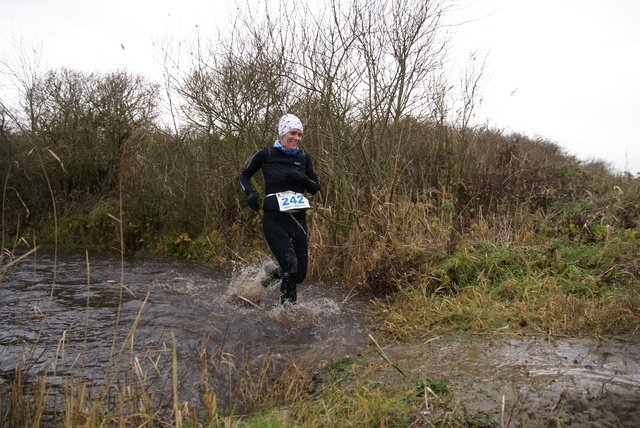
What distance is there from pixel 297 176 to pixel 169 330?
214 centimetres

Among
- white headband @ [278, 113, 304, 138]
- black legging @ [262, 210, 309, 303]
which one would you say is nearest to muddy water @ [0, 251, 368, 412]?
black legging @ [262, 210, 309, 303]

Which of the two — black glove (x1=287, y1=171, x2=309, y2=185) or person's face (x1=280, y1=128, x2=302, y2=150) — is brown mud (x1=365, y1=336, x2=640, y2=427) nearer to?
black glove (x1=287, y1=171, x2=309, y2=185)

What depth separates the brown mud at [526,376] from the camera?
2.54 meters

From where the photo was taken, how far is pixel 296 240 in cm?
561

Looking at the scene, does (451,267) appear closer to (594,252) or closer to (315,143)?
(594,252)

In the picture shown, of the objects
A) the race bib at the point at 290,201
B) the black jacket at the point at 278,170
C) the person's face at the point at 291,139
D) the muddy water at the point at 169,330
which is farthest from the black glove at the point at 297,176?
the muddy water at the point at 169,330

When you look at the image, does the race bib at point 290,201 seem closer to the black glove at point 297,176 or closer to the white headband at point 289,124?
the black glove at point 297,176

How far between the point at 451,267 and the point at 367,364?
2586 mm

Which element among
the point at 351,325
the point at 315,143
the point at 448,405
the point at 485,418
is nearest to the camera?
the point at 485,418

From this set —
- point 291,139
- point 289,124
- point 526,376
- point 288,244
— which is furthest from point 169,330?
point 526,376

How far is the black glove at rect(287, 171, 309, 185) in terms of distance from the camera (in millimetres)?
5426

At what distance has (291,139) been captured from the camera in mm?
5410

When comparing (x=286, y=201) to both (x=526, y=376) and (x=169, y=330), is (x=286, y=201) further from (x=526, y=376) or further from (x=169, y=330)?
(x=526, y=376)

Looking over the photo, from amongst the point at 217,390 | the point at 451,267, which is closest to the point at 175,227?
the point at 451,267
